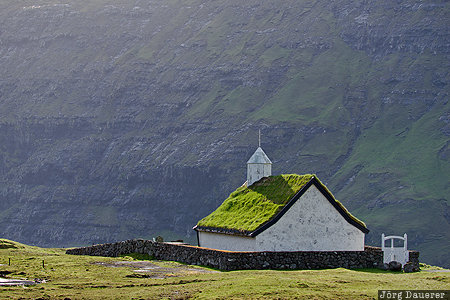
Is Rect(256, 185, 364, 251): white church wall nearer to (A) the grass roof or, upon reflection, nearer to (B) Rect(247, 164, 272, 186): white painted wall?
(A) the grass roof

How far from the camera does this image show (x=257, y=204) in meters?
54.8

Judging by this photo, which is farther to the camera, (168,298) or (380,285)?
(380,285)

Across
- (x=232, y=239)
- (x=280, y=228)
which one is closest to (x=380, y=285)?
(x=280, y=228)

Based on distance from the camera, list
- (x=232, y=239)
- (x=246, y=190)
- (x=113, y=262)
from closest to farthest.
→ 1. (x=113, y=262)
2. (x=232, y=239)
3. (x=246, y=190)

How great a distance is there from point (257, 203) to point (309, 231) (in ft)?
16.8

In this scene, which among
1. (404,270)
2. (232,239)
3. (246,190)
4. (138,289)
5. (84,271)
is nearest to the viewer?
(138,289)

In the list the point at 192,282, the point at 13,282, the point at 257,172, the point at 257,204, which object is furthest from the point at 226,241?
the point at 13,282

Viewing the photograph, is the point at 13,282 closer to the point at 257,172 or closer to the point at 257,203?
the point at 257,203

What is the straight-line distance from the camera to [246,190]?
195ft

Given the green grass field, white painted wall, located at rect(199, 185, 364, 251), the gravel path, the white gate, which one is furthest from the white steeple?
the gravel path

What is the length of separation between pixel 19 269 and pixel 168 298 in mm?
13425

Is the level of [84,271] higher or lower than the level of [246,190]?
lower

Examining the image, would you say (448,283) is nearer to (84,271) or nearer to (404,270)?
(404,270)

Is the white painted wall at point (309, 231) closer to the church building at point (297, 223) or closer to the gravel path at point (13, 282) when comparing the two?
the church building at point (297, 223)
